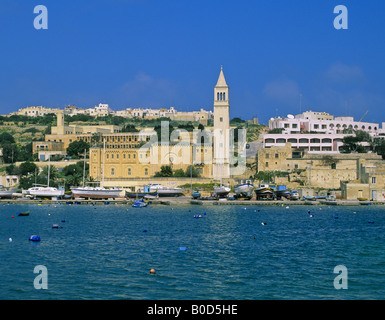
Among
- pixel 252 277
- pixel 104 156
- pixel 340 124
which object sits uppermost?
pixel 340 124

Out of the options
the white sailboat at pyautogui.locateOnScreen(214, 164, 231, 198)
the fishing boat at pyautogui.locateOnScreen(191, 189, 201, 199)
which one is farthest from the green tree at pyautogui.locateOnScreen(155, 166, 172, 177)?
the white sailboat at pyautogui.locateOnScreen(214, 164, 231, 198)

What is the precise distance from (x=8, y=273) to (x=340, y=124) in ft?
266

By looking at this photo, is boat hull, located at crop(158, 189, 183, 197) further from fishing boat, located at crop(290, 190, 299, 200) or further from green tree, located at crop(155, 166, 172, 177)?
fishing boat, located at crop(290, 190, 299, 200)

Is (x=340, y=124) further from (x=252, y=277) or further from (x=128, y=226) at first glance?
(x=252, y=277)

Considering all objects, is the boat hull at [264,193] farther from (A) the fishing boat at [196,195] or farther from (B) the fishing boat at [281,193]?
(A) the fishing boat at [196,195]

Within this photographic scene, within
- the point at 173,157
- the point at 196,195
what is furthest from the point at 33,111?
the point at 196,195

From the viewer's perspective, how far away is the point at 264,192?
6072 centimetres

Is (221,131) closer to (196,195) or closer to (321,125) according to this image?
(196,195)

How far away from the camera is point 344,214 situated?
149 ft

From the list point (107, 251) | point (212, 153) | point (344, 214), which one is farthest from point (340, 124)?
point (107, 251)

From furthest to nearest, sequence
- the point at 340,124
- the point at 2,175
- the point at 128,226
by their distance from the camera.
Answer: the point at 340,124
the point at 2,175
the point at 128,226

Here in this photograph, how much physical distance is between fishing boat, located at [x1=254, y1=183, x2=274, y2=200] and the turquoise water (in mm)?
19295

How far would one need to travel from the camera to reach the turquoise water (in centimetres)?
1762

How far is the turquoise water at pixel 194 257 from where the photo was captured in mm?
17625
